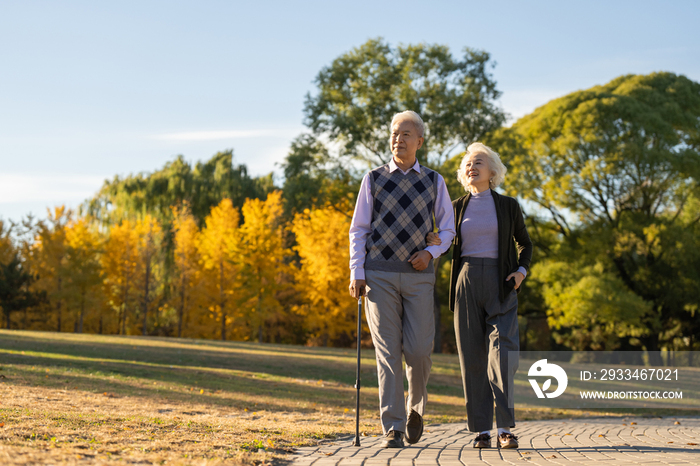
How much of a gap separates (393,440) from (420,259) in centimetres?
131

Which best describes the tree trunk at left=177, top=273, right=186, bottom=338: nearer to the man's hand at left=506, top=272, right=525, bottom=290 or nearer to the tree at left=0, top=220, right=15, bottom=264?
the tree at left=0, top=220, right=15, bottom=264

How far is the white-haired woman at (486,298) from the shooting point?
4.63 metres

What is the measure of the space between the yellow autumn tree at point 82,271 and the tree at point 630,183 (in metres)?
22.5

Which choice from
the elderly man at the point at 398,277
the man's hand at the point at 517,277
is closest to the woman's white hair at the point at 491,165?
the elderly man at the point at 398,277

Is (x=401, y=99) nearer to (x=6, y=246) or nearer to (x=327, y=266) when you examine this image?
(x=327, y=266)

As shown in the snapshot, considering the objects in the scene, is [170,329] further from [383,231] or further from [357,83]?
[383,231]

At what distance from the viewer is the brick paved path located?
404cm

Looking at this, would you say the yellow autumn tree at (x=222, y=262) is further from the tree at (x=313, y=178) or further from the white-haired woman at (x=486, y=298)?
the white-haired woman at (x=486, y=298)

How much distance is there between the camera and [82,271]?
3428 centimetres

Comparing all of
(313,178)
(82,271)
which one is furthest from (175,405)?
(82,271)

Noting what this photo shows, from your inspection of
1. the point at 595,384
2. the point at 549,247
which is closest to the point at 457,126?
the point at 549,247

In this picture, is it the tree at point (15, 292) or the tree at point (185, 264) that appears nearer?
the tree at point (15, 292)

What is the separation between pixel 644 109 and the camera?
26219 millimetres

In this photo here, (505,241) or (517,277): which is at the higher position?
(505,241)
